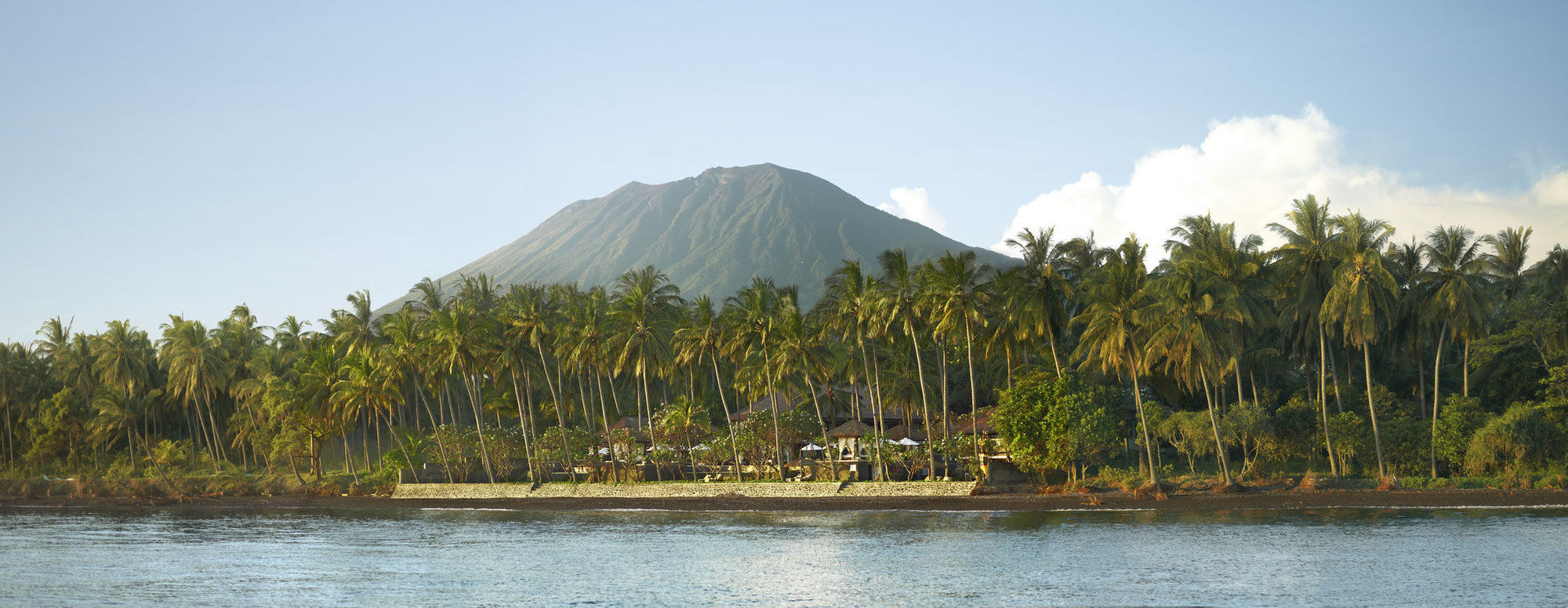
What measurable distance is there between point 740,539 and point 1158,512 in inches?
746

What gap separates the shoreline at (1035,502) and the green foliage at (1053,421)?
208cm

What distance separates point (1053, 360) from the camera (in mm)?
64312

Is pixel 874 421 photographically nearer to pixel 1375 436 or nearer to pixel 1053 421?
pixel 1053 421

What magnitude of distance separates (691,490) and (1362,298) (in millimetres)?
37237

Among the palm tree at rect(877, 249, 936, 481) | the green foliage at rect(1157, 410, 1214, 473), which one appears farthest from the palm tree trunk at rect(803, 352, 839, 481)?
the green foliage at rect(1157, 410, 1214, 473)

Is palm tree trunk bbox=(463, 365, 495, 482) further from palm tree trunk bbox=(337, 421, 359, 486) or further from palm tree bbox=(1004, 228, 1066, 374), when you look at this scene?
palm tree bbox=(1004, 228, 1066, 374)

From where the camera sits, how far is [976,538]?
39219 millimetres

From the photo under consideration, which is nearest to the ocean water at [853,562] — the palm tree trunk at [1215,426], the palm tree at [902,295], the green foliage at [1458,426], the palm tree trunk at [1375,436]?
the palm tree trunk at [1375,436]

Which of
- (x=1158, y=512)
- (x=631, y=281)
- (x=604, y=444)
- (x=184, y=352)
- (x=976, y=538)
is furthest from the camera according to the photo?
(x=184, y=352)

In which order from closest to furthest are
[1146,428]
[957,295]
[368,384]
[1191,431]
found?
[1146,428], [957,295], [1191,431], [368,384]

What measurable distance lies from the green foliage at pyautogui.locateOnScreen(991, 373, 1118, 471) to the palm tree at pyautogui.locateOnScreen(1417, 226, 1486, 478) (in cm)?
1525

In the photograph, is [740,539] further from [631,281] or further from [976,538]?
[631,281]

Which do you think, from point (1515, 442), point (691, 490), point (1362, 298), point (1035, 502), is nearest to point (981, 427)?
point (1035, 502)

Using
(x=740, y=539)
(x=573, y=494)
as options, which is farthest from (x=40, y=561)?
(x=573, y=494)
